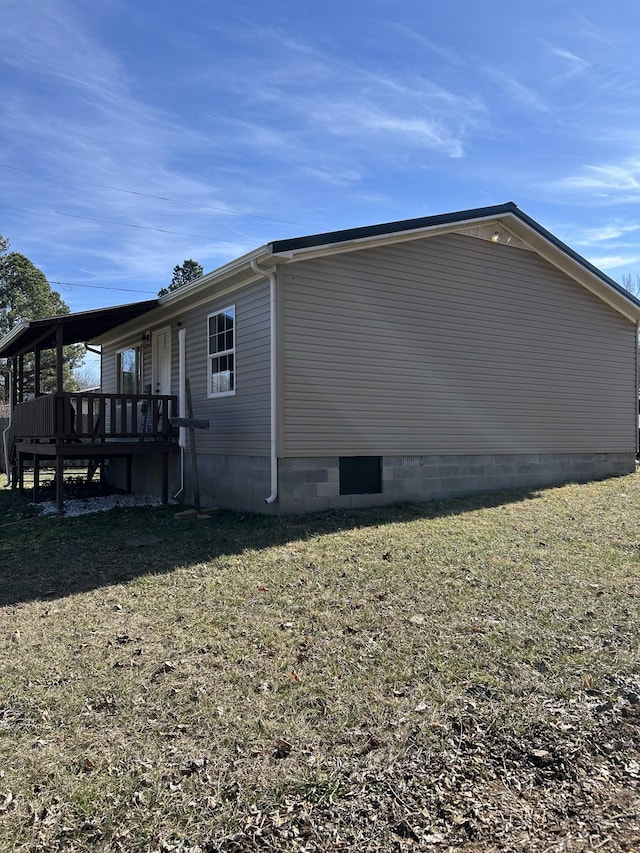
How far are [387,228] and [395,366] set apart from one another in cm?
216

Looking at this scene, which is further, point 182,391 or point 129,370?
point 129,370

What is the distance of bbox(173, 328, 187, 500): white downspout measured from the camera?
424 inches

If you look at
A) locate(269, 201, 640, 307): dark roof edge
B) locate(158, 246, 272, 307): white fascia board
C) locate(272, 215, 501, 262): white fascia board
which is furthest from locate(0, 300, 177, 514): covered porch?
locate(269, 201, 640, 307): dark roof edge

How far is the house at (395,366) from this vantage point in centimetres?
866

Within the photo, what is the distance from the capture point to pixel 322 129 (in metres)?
14.2

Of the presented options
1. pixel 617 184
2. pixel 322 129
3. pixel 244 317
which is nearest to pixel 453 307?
pixel 244 317

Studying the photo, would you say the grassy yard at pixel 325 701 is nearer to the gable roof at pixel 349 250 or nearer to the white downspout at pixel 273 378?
the white downspout at pixel 273 378

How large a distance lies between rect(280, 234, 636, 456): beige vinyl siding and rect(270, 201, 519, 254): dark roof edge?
1.34 feet

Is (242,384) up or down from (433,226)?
down

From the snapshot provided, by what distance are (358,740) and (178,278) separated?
99.6ft

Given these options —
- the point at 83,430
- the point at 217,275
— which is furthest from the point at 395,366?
the point at 83,430

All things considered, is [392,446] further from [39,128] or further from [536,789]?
[39,128]

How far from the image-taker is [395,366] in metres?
9.61

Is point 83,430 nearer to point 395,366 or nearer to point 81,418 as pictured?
point 81,418
